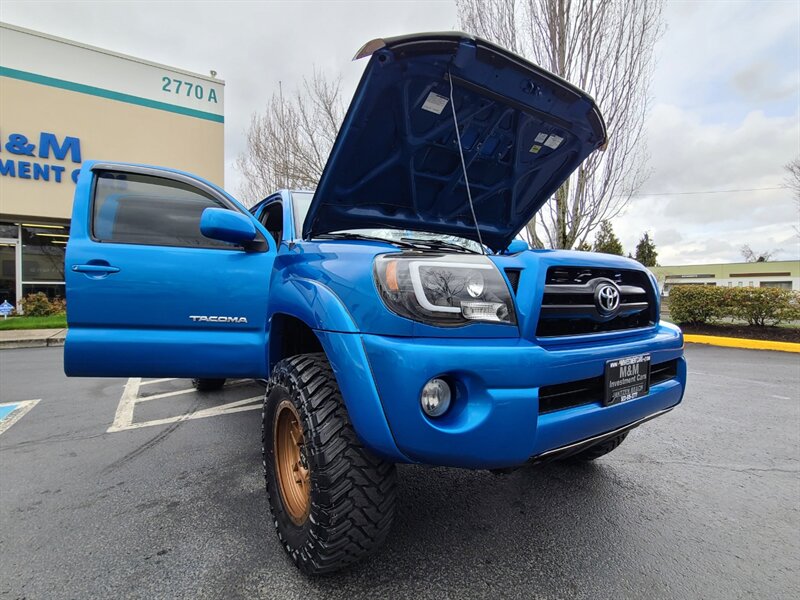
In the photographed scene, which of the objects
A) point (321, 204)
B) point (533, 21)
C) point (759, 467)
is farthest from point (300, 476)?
point (533, 21)

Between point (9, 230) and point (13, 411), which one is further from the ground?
point (9, 230)

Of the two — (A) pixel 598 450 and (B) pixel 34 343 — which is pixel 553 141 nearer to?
(A) pixel 598 450

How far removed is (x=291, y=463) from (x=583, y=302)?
1482 millimetres

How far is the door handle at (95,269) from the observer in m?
2.35

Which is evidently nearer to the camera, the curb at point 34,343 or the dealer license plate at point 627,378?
the dealer license plate at point 627,378

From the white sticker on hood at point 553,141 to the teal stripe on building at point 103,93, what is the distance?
14777 mm

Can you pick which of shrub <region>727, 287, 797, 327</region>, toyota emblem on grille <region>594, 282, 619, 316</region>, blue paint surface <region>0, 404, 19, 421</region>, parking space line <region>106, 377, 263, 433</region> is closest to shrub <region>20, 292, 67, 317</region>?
parking space line <region>106, 377, 263, 433</region>

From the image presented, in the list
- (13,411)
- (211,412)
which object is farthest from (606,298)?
(13,411)

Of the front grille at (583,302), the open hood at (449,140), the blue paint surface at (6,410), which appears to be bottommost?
the blue paint surface at (6,410)

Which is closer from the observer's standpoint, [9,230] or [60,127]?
[60,127]

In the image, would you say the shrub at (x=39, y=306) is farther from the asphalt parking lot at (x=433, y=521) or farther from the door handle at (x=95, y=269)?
the door handle at (x=95, y=269)

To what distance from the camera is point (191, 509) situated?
219 cm

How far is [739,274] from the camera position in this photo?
49125 mm

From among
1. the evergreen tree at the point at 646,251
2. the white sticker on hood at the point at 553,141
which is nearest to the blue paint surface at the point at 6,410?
the white sticker on hood at the point at 553,141
